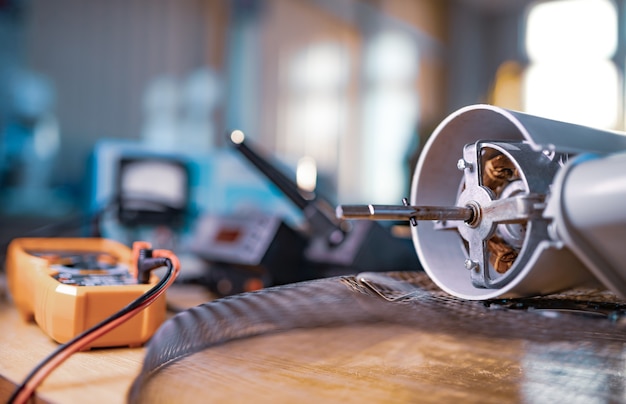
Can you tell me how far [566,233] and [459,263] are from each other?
10cm

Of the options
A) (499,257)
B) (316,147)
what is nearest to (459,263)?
(499,257)

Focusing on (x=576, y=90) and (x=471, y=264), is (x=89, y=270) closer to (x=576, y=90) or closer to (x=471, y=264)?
(x=471, y=264)

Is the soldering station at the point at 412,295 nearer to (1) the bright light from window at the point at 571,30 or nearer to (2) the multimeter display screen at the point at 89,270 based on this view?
(2) the multimeter display screen at the point at 89,270

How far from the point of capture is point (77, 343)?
312 millimetres

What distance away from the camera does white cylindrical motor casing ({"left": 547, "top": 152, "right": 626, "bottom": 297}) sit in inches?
10.7

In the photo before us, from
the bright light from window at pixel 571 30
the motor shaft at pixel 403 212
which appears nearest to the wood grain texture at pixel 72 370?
the motor shaft at pixel 403 212

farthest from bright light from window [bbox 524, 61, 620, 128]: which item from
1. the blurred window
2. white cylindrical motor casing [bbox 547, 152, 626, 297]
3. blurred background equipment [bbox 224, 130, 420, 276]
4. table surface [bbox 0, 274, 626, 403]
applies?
white cylindrical motor casing [bbox 547, 152, 626, 297]

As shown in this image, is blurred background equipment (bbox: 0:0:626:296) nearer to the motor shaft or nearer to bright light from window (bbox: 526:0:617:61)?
bright light from window (bbox: 526:0:617:61)

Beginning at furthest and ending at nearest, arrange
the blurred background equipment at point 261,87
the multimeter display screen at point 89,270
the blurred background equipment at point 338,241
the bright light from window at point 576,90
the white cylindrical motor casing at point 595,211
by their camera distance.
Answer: the bright light from window at point 576,90 → the blurred background equipment at point 261,87 → the blurred background equipment at point 338,241 → the multimeter display screen at point 89,270 → the white cylindrical motor casing at point 595,211

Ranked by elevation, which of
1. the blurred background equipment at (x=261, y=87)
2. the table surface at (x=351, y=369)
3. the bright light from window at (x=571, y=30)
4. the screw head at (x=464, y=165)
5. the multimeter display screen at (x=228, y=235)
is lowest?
the table surface at (x=351, y=369)

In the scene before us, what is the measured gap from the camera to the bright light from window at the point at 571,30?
3.00 m

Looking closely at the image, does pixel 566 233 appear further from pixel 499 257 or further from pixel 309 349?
pixel 309 349

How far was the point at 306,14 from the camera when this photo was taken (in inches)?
117

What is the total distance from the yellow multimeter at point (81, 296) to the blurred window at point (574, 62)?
2757 mm
